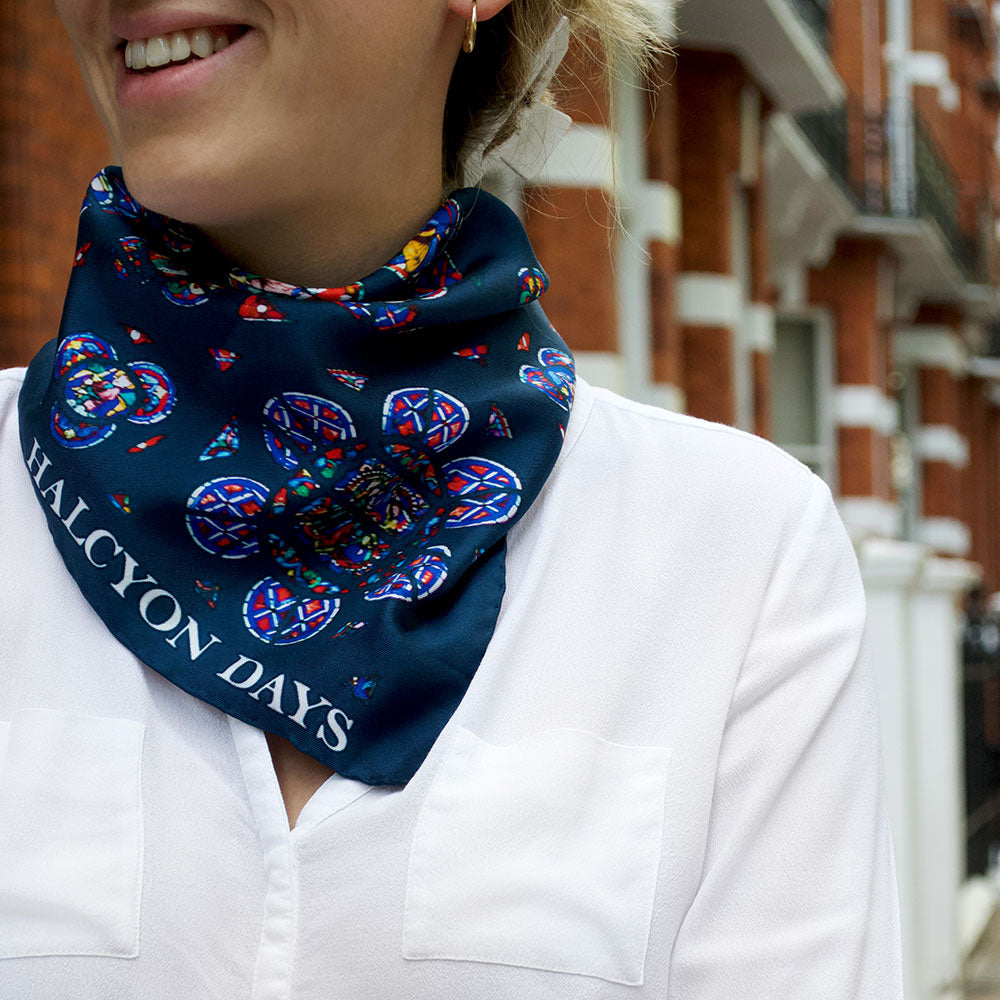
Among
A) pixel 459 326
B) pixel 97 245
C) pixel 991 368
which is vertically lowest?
pixel 991 368

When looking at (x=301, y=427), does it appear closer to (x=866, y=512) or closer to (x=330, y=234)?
(x=330, y=234)

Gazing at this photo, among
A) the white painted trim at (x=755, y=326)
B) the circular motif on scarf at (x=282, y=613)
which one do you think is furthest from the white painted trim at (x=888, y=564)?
the white painted trim at (x=755, y=326)

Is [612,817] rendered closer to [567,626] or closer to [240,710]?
[567,626]

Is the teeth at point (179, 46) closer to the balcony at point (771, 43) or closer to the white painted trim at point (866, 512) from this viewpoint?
the balcony at point (771, 43)

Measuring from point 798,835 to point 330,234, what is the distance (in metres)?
0.72

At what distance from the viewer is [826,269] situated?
47.7ft

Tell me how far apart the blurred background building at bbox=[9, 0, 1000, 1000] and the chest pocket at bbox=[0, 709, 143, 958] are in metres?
0.79

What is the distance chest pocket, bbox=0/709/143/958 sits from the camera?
4.04 feet

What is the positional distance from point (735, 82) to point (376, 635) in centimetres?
865

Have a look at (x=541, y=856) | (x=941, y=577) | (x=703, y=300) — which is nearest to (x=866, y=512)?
(x=703, y=300)

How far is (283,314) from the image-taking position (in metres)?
1.39

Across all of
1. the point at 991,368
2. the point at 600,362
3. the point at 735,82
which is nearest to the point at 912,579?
the point at 600,362

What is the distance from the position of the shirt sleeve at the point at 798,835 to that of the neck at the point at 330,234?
1.65 feet

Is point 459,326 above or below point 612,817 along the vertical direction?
above
